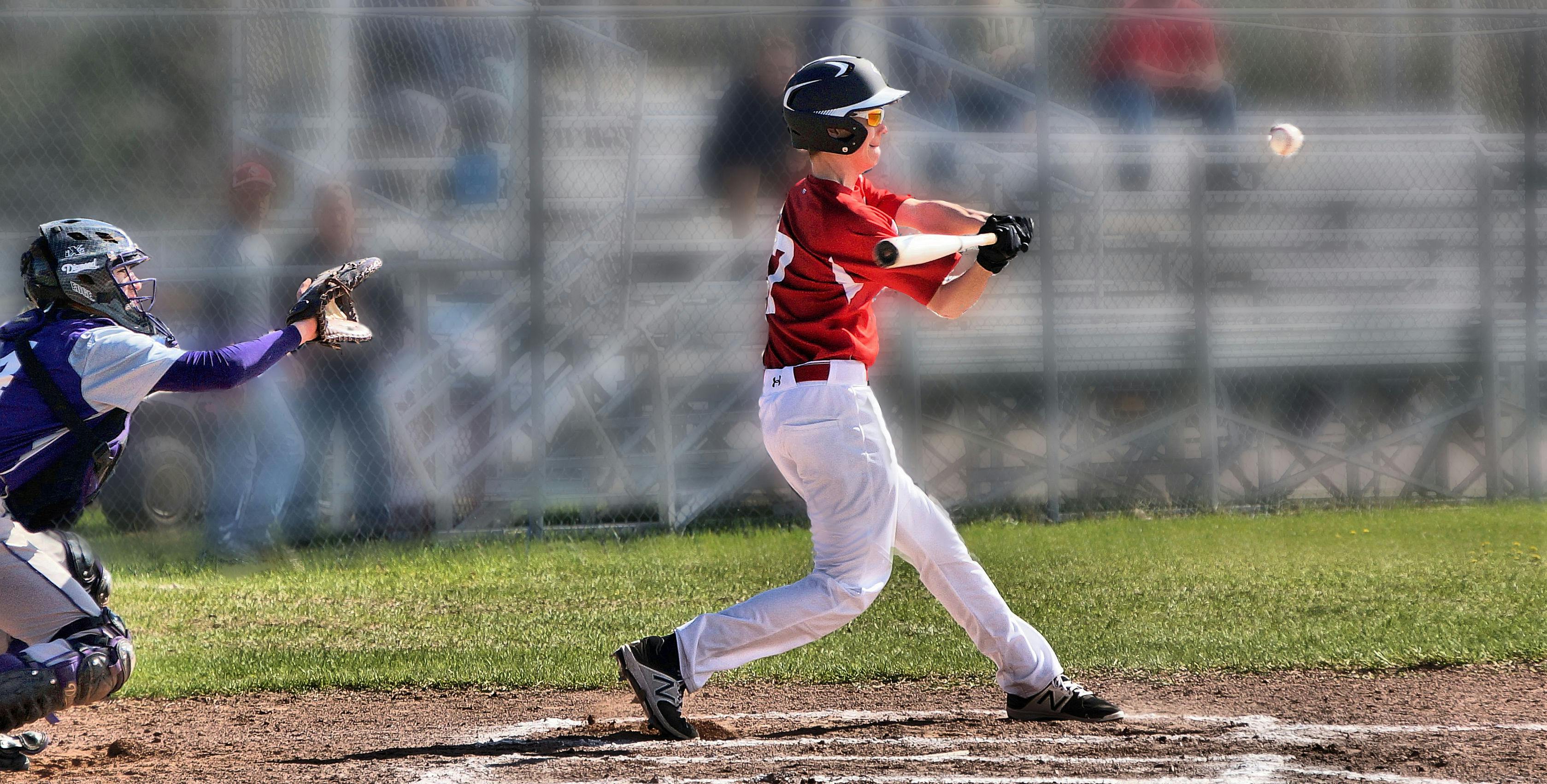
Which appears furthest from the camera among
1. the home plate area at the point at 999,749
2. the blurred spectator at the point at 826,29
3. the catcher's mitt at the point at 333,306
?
the blurred spectator at the point at 826,29

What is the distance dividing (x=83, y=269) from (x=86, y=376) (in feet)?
1.08

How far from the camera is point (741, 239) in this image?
32.9 feet

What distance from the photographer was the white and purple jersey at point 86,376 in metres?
3.96

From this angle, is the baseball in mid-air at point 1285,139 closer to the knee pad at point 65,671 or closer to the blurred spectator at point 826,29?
the blurred spectator at point 826,29

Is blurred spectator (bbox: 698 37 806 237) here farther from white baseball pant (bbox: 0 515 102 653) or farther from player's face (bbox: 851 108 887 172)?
white baseball pant (bbox: 0 515 102 653)

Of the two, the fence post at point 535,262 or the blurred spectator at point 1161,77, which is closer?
the fence post at point 535,262

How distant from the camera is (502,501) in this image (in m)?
9.45

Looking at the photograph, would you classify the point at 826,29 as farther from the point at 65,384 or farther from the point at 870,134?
the point at 65,384

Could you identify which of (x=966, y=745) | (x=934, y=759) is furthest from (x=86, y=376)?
(x=966, y=745)

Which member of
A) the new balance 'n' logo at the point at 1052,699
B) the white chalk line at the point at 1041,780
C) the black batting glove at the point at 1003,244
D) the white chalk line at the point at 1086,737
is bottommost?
the white chalk line at the point at 1086,737

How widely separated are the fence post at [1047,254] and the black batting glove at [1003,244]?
6082mm

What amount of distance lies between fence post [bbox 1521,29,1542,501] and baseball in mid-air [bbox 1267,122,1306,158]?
1.67 meters

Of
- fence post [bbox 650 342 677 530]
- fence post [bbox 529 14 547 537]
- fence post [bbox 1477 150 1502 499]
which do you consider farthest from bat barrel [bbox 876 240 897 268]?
fence post [bbox 1477 150 1502 499]

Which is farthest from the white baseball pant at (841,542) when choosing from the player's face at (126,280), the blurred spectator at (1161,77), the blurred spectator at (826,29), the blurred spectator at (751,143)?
the blurred spectator at (1161,77)
